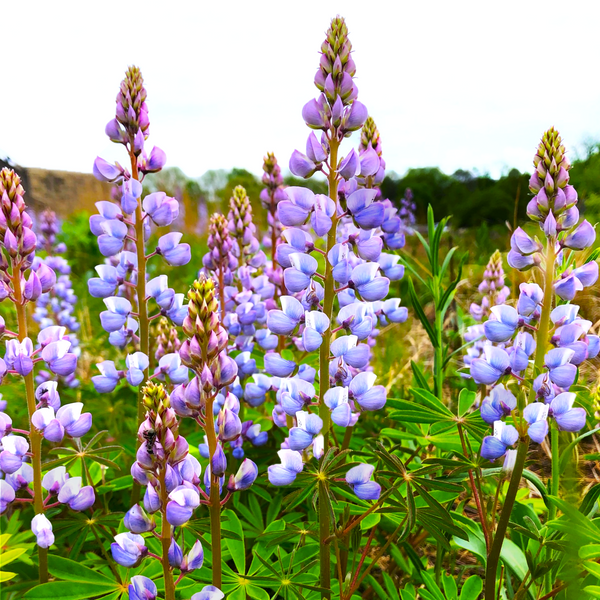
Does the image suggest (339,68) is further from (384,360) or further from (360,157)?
(384,360)

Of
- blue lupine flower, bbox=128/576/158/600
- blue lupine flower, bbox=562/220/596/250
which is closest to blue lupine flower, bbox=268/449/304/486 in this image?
blue lupine flower, bbox=128/576/158/600

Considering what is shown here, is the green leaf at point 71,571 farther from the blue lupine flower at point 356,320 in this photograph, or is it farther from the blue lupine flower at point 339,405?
the blue lupine flower at point 356,320

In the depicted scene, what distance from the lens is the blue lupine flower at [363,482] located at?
4.55 feet

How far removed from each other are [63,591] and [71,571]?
99mm

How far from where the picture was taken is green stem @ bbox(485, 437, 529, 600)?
137 cm

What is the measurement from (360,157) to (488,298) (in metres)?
2.03

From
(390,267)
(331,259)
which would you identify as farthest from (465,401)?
(331,259)

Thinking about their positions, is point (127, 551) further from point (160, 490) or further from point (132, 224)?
point (132, 224)

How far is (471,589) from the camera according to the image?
5.47 feet

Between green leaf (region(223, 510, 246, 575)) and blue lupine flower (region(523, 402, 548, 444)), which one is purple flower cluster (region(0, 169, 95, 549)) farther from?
blue lupine flower (region(523, 402, 548, 444))

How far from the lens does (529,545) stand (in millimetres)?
1642

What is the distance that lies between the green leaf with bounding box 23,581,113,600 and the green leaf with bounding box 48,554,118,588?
0.02m

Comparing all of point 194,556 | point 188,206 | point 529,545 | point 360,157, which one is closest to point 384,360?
point 529,545

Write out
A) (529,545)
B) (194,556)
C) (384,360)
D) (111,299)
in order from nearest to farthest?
(194,556), (529,545), (111,299), (384,360)
